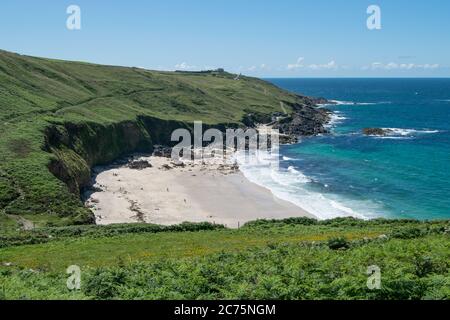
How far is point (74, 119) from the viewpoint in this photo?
90188 mm

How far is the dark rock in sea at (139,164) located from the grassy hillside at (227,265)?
170 feet

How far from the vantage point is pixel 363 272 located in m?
19.4

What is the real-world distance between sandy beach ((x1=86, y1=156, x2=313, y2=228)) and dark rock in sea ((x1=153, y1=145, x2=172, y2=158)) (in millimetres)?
10668

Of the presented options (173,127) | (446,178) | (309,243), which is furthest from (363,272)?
(173,127)

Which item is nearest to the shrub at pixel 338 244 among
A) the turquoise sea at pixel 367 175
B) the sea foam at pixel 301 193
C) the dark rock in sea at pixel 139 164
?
the sea foam at pixel 301 193

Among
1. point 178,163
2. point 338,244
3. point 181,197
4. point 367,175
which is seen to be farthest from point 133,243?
point 367,175

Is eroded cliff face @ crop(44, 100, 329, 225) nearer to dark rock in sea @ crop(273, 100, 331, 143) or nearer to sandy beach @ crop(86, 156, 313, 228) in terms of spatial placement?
dark rock in sea @ crop(273, 100, 331, 143)

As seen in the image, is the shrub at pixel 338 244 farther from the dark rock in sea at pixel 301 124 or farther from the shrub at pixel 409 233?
the dark rock in sea at pixel 301 124

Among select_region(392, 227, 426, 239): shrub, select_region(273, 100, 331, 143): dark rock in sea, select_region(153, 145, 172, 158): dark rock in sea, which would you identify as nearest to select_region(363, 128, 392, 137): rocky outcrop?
select_region(273, 100, 331, 143): dark rock in sea

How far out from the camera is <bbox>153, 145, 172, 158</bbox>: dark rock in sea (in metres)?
106

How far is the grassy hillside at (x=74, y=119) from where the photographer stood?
54844 mm

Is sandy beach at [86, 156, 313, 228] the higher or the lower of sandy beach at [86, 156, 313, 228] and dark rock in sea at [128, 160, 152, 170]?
the lower

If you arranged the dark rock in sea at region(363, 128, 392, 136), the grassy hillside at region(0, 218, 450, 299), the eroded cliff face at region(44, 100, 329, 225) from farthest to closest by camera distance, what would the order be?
the dark rock in sea at region(363, 128, 392, 136) → the eroded cliff face at region(44, 100, 329, 225) → the grassy hillside at region(0, 218, 450, 299)
